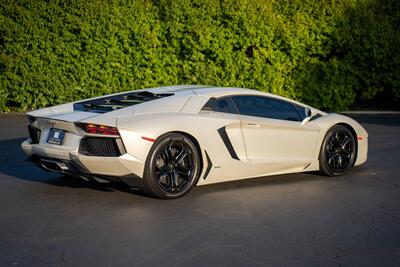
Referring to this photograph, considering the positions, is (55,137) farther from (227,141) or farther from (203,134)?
(227,141)

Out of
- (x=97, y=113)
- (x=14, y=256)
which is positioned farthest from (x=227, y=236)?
(x=97, y=113)

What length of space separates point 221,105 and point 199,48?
9721 mm

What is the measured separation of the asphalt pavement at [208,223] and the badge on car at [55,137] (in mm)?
594

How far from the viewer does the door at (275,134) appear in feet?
24.0

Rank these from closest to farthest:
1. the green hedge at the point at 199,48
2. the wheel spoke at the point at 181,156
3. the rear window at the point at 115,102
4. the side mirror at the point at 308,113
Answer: the wheel spoke at the point at 181,156 → the rear window at the point at 115,102 → the side mirror at the point at 308,113 → the green hedge at the point at 199,48

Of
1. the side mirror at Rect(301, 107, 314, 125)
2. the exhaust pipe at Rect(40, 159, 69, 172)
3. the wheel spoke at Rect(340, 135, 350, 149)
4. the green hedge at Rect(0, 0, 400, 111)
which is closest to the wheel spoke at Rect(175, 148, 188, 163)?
the exhaust pipe at Rect(40, 159, 69, 172)

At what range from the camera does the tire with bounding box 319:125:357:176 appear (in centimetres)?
804

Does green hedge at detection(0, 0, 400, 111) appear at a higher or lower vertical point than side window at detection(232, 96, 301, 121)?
higher

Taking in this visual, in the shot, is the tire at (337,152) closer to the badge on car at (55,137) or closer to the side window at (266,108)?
the side window at (266,108)

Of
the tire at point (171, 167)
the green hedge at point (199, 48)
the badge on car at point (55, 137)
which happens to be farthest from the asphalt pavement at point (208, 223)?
the green hedge at point (199, 48)

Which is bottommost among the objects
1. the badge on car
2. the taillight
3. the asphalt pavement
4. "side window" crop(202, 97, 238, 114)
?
the asphalt pavement

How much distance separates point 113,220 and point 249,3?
39.5 ft

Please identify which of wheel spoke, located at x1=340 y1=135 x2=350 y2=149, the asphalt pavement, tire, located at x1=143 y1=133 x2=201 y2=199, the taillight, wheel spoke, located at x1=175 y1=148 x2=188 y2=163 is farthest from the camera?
wheel spoke, located at x1=340 y1=135 x2=350 y2=149

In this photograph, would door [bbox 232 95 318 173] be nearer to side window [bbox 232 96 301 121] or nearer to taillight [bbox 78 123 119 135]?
side window [bbox 232 96 301 121]
